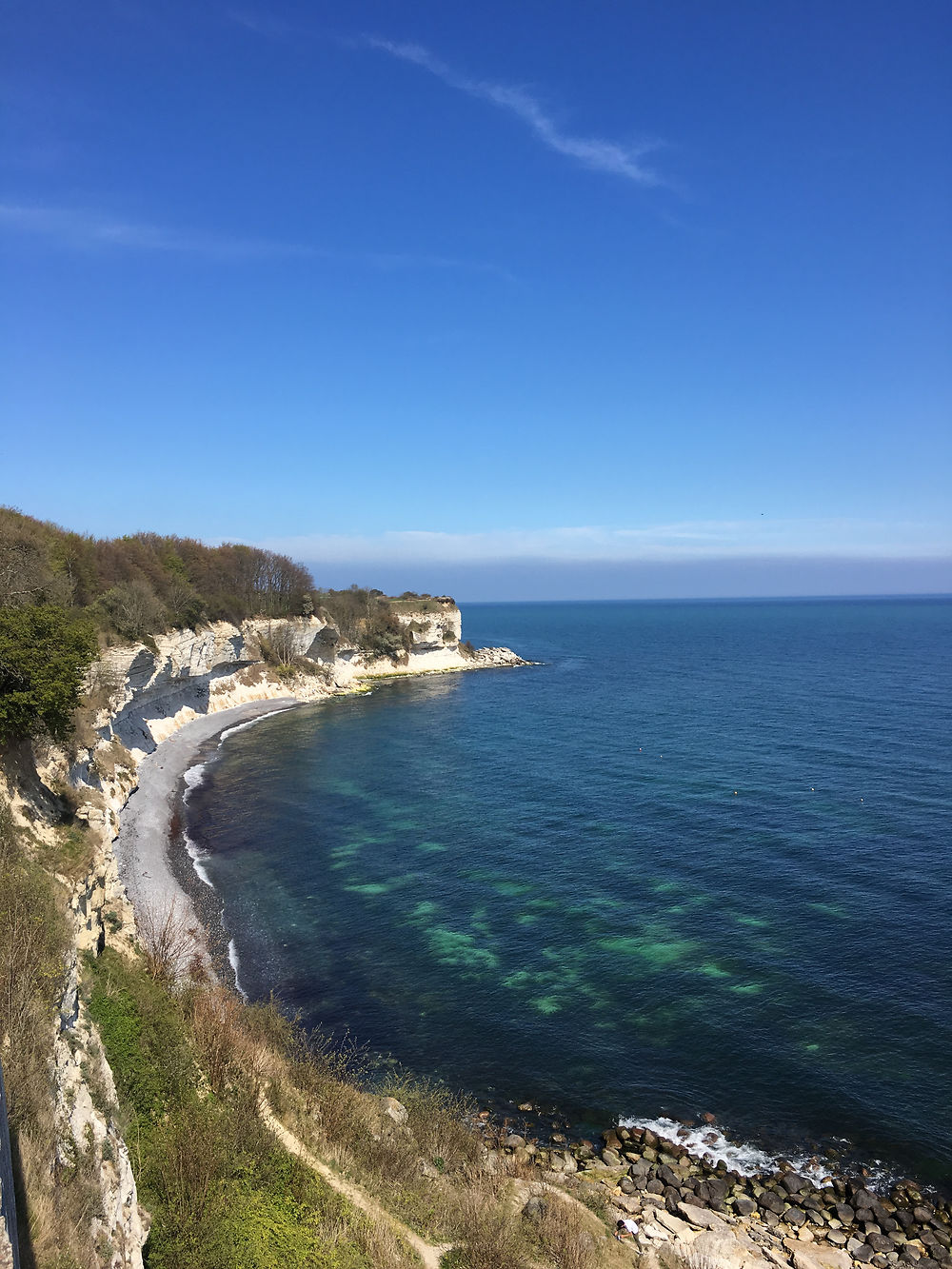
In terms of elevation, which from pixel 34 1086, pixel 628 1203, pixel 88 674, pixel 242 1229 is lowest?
pixel 628 1203

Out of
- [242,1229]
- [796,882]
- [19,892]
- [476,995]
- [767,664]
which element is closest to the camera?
[242,1229]

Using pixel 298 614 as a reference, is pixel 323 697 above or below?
below

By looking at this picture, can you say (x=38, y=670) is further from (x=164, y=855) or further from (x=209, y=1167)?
(x=209, y=1167)

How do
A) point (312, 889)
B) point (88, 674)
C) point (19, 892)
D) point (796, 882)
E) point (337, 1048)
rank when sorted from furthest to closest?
point (88, 674) → point (312, 889) → point (796, 882) → point (337, 1048) → point (19, 892)

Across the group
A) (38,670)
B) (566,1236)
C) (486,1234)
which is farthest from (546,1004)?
(38,670)

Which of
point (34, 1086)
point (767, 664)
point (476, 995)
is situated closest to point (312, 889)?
point (476, 995)

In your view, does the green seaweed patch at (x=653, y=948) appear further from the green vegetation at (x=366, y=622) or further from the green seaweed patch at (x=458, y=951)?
the green vegetation at (x=366, y=622)

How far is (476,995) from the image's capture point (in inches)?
1136

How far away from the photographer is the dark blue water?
24.1 metres

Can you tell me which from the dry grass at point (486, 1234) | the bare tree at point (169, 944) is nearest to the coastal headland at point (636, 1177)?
the bare tree at point (169, 944)

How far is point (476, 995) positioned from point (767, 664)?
364 ft

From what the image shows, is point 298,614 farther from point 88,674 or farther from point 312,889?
point 312,889

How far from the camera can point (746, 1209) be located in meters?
19.3

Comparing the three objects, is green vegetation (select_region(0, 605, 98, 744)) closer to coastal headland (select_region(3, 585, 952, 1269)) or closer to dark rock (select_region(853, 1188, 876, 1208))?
coastal headland (select_region(3, 585, 952, 1269))
